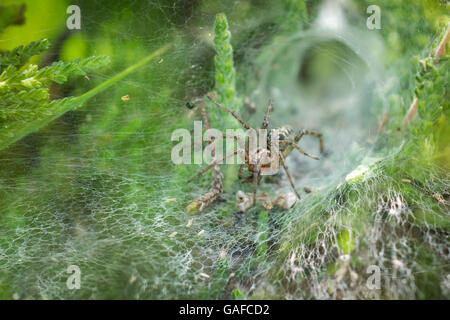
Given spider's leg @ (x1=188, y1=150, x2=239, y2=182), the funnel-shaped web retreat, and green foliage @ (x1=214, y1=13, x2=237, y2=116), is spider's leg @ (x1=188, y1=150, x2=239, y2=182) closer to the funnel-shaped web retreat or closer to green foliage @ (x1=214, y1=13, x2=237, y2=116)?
the funnel-shaped web retreat

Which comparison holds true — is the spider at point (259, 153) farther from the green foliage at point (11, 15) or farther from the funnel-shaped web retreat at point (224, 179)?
the green foliage at point (11, 15)

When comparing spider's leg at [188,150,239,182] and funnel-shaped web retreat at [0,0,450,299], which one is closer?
funnel-shaped web retreat at [0,0,450,299]

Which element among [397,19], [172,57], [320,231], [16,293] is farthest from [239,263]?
[397,19]

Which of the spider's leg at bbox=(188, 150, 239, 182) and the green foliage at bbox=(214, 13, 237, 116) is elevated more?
the green foliage at bbox=(214, 13, 237, 116)

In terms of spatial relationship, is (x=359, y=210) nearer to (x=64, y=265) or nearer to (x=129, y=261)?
(x=129, y=261)

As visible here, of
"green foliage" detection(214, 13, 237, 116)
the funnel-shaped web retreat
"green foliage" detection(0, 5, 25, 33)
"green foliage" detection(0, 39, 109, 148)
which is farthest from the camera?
"green foliage" detection(214, 13, 237, 116)

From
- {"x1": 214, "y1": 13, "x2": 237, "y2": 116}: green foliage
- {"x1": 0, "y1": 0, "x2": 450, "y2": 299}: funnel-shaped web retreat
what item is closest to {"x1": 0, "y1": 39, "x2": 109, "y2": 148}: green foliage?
{"x1": 0, "y1": 0, "x2": 450, "y2": 299}: funnel-shaped web retreat

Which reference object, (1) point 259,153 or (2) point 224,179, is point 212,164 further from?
(1) point 259,153

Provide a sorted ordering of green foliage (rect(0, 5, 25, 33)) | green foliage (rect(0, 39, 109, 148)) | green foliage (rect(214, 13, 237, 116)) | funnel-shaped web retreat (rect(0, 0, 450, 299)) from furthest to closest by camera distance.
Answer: green foliage (rect(214, 13, 237, 116)), green foliage (rect(0, 5, 25, 33)), green foliage (rect(0, 39, 109, 148)), funnel-shaped web retreat (rect(0, 0, 450, 299))
